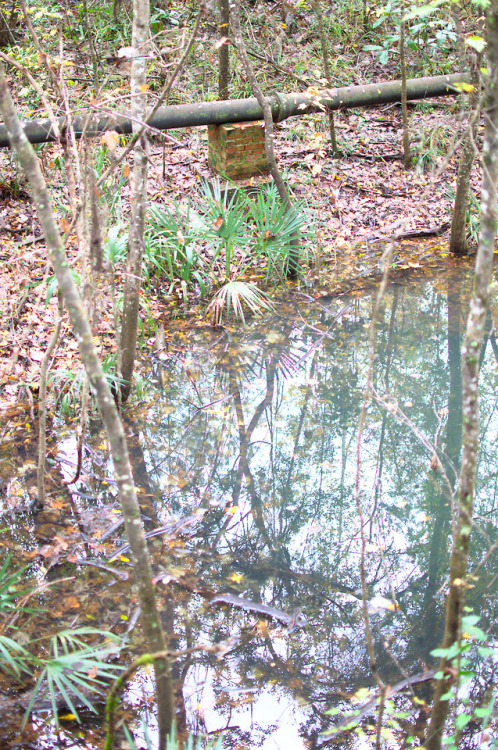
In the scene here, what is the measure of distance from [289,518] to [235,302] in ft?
8.23

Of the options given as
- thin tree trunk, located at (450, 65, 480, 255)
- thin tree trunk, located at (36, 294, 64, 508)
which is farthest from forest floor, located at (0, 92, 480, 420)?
thin tree trunk, located at (36, 294, 64, 508)

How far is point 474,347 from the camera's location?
204 cm

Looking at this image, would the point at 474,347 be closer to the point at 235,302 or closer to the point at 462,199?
the point at 235,302

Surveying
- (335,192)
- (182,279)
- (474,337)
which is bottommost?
(474,337)

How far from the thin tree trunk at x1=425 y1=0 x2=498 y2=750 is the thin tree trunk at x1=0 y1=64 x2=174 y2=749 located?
101 centimetres

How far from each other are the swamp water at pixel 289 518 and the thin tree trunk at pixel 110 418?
76 centimetres

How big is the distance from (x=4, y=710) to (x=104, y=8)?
35.3ft

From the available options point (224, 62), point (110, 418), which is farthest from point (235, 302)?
point (224, 62)

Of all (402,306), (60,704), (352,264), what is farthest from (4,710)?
(352,264)

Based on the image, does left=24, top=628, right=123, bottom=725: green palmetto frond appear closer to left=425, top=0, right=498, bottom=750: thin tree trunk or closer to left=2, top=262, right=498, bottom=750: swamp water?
left=2, top=262, right=498, bottom=750: swamp water

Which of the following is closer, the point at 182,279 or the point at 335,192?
the point at 182,279

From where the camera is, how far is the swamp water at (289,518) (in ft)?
9.06

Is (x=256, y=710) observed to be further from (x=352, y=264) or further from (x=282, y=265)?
(x=352, y=264)

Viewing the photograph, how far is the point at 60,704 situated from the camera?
2.66 m
